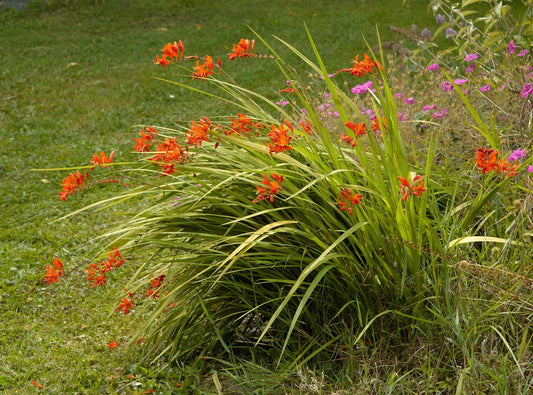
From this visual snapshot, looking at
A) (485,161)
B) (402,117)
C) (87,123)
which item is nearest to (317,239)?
(485,161)

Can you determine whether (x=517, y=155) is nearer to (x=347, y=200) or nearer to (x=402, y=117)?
(x=347, y=200)

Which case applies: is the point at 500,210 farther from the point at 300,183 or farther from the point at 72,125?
the point at 72,125

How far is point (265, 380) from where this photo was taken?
8.57ft

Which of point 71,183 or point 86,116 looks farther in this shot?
point 86,116

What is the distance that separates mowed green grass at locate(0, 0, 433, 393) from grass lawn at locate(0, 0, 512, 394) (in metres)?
0.01

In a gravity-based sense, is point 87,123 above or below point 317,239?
below

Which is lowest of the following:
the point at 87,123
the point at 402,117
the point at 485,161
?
the point at 87,123

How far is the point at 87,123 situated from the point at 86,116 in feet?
0.78

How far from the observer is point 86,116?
305 inches

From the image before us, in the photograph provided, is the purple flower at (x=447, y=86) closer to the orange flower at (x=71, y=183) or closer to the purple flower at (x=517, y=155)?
the purple flower at (x=517, y=155)

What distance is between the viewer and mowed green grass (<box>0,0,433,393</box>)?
3.31m

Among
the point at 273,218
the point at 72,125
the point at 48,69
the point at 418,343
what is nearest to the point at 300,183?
the point at 273,218

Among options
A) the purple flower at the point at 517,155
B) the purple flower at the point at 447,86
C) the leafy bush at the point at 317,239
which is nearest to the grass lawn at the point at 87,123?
the leafy bush at the point at 317,239

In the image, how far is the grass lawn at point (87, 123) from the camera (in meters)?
3.16
